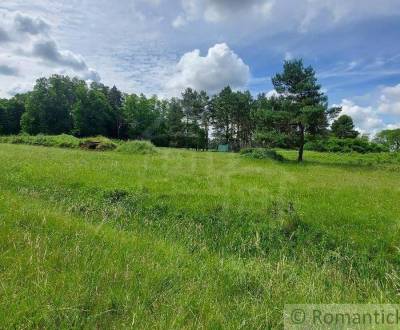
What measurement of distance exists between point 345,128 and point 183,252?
77189 mm

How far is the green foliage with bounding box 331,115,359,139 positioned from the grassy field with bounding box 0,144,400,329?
67.9 meters

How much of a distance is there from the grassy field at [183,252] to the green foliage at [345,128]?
67.9 m

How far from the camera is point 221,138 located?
260 ft

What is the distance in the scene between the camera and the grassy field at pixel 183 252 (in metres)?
3.78

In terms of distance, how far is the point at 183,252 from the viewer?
6.25 metres

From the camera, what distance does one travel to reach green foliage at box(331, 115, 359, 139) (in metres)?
74.4

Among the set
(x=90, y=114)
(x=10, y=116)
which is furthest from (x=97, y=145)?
(x=10, y=116)

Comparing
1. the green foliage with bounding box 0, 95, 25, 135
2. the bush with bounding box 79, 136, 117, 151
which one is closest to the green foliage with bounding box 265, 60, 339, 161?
the bush with bounding box 79, 136, 117, 151

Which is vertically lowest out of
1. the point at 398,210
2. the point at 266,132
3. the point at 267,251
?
the point at 267,251

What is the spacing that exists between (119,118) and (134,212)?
73.8 metres

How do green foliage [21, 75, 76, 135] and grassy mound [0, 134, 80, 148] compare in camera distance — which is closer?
grassy mound [0, 134, 80, 148]

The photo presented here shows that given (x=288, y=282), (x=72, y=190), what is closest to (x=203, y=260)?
(x=288, y=282)

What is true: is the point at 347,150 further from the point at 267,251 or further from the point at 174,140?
the point at 267,251

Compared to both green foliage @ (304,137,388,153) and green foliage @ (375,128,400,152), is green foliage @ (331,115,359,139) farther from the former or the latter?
green foliage @ (304,137,388,153)
